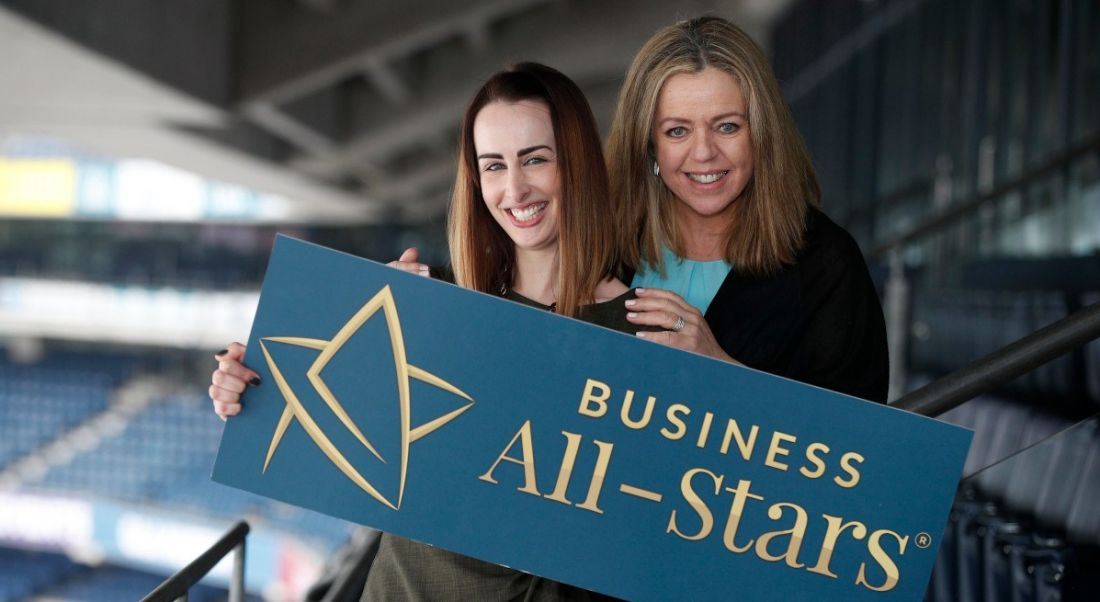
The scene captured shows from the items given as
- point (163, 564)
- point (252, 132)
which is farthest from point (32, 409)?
point (252, 132)

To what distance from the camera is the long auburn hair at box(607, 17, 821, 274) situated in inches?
61.7

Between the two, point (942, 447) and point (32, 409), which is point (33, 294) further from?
point (942, 447)

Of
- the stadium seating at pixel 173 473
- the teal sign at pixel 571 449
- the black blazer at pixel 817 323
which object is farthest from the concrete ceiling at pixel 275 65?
the stadium seating at pixel 173 473

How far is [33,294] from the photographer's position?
22.4 metres

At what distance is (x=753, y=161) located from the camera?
1.60 m

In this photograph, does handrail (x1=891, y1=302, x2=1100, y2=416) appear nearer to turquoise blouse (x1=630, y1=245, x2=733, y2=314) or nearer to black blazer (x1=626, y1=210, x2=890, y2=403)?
black blazer (x1=626, y1=210, x2=890, y2=403)

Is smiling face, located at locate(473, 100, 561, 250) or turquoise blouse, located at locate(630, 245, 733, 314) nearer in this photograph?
smiling face, located at locate(473, 100, 561, 250)

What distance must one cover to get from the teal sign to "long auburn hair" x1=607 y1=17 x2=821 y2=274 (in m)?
0.25

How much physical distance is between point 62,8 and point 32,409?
16.4 m

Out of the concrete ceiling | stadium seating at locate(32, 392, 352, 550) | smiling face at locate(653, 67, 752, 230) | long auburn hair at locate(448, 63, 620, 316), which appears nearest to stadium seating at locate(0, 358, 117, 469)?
stadium seating at locate(32, 392, 352, 550)

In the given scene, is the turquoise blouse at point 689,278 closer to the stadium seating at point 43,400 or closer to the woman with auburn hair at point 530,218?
the woman with auburn hair at point 530,218

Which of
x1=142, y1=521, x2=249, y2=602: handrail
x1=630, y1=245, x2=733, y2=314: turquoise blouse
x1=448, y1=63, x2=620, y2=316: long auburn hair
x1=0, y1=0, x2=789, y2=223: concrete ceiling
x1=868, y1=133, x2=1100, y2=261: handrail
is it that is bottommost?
x1=142, y1=521, x2=249, y2=602: handrail

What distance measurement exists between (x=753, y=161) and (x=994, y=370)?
1.61 ft

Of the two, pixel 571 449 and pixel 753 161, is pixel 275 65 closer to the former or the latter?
pixel 753 161
